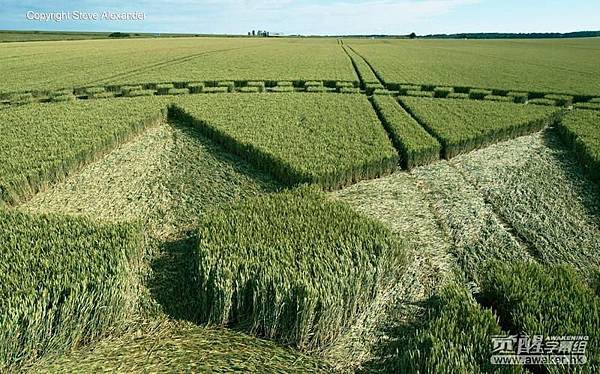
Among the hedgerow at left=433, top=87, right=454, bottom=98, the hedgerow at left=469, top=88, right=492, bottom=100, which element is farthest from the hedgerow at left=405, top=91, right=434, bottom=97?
the hedgerow at left=469, top=88, right=492, bottom=100

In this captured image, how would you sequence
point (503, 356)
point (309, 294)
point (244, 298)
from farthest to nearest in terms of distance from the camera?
point (244, 298)
point (309, 294)
point (503, 356)

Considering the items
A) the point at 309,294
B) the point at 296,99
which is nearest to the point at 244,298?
the point at 309,294

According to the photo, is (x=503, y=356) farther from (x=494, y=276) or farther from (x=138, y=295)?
(x=138, y=295)

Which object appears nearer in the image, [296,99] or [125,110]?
[125,110]

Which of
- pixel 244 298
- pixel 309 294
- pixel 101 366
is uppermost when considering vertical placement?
pixel 309 294

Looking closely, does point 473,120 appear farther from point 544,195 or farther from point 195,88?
point 195,88

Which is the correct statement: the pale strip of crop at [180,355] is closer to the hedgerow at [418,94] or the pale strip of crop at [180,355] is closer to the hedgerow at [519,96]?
the hedgerow at [418,94]

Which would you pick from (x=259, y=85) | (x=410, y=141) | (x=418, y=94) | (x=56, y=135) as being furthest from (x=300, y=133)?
(x=259, y=85)
